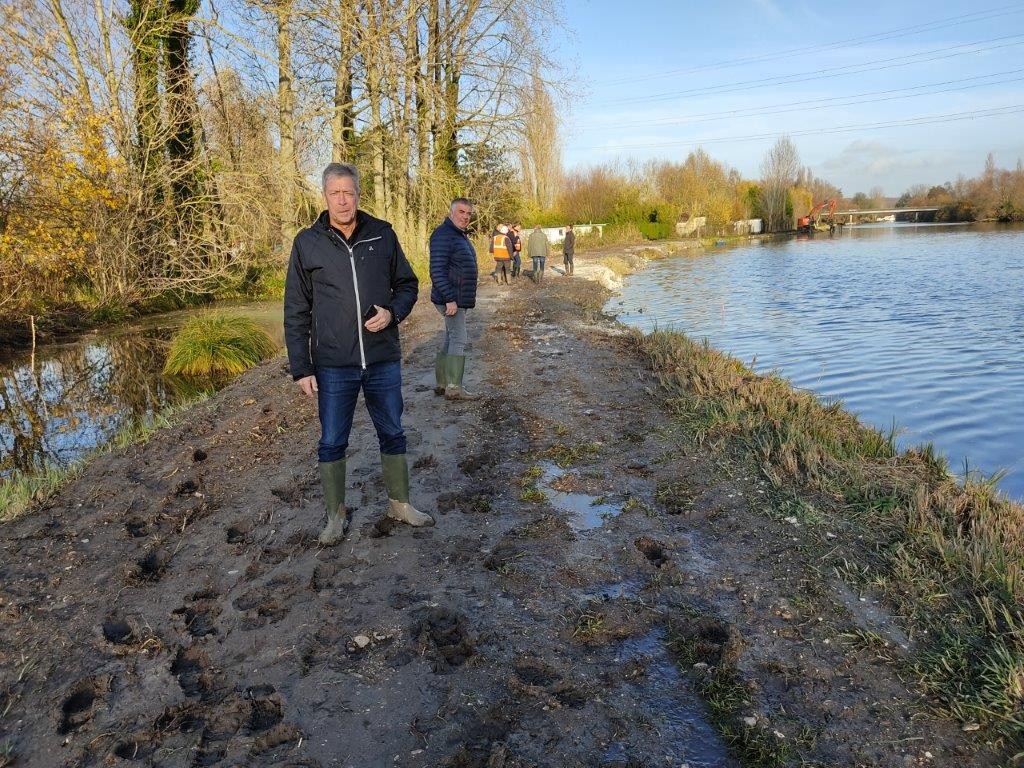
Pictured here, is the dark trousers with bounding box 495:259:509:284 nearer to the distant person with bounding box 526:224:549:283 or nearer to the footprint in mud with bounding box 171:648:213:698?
the distant person with bounding box 526:224:549:283

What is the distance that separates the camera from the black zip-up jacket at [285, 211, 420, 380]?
152 inches

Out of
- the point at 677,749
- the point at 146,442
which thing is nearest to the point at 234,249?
the point at 146,442

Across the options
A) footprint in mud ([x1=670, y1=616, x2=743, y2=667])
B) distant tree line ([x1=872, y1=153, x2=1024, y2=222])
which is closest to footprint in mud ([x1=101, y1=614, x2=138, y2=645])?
footprint in mud ([x1=670, y1=616, x2=743, y2=667])

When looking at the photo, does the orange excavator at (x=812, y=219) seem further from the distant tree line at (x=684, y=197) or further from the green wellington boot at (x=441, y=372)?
the green wellington boot at (x=441, y=372)

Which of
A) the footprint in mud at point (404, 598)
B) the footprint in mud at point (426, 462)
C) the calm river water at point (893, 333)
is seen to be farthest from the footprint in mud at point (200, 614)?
the calm river water at point (893, 333)

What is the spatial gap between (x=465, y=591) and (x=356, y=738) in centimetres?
111

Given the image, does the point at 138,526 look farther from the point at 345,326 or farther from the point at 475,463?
the point at 475,463

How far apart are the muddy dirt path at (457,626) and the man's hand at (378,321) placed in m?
1.35

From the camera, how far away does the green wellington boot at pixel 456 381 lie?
296 inches

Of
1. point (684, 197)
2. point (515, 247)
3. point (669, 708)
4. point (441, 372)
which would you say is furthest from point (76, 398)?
point (684, 197)

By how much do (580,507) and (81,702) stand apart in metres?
3.02

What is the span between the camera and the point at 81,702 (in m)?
2.93

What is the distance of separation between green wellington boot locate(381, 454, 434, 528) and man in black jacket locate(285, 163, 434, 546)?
196mm

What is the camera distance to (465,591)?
359 cm
